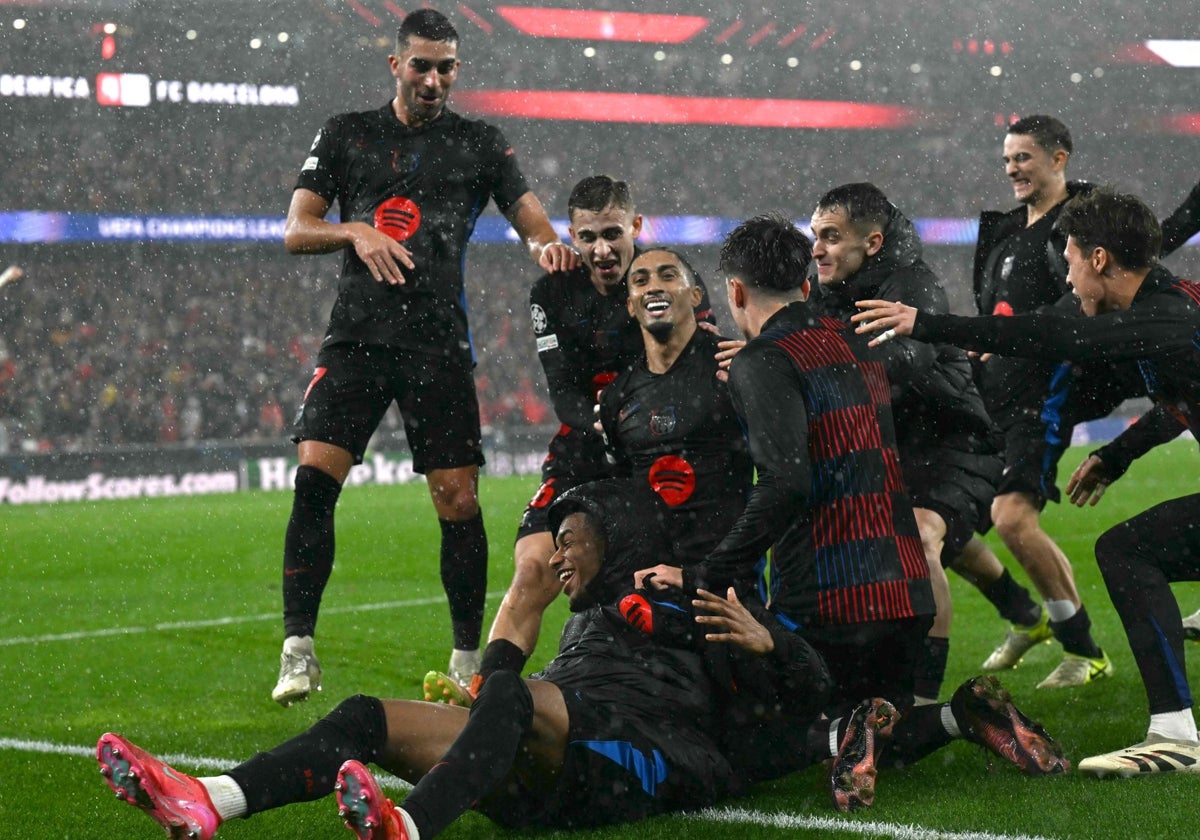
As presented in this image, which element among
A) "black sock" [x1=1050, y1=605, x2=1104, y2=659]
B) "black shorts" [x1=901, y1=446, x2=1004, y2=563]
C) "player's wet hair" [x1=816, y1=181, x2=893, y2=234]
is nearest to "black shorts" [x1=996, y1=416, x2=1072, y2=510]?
"black sock" [x1=1050, y1=605, x2=1104, y2=659]

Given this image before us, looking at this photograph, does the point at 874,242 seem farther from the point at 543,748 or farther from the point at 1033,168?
the point at 543,748

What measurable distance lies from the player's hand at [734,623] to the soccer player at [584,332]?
4.90 ft

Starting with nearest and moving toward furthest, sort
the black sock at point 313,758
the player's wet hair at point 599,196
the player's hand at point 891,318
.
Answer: the black sock at point 313,758, the player's hand at point 891,318, the player's wet hair at point 599,196

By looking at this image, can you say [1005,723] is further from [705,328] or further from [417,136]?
[417,136]

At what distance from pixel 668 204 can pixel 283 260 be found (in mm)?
8131

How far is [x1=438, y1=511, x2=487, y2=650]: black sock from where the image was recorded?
5.48 m

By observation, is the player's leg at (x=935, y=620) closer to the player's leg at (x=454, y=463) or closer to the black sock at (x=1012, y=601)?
the black sock at (x=1012, y=601)

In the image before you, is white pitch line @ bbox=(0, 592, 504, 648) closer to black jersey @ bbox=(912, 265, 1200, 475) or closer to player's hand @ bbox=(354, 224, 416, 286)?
player's hand @ bbox=(354, 224, 416, 286)

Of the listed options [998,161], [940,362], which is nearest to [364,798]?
[940,362]

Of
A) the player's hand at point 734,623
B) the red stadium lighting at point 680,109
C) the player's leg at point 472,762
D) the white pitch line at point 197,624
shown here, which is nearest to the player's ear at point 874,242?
the player's hand at point 734,623

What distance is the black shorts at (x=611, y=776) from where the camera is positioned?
3385 millimetres

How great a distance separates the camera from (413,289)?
5379 millimetres

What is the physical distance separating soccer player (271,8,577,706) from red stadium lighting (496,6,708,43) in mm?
25978

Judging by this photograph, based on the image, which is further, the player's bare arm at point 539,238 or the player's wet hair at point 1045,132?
the player's wet hair at point 1045,132
